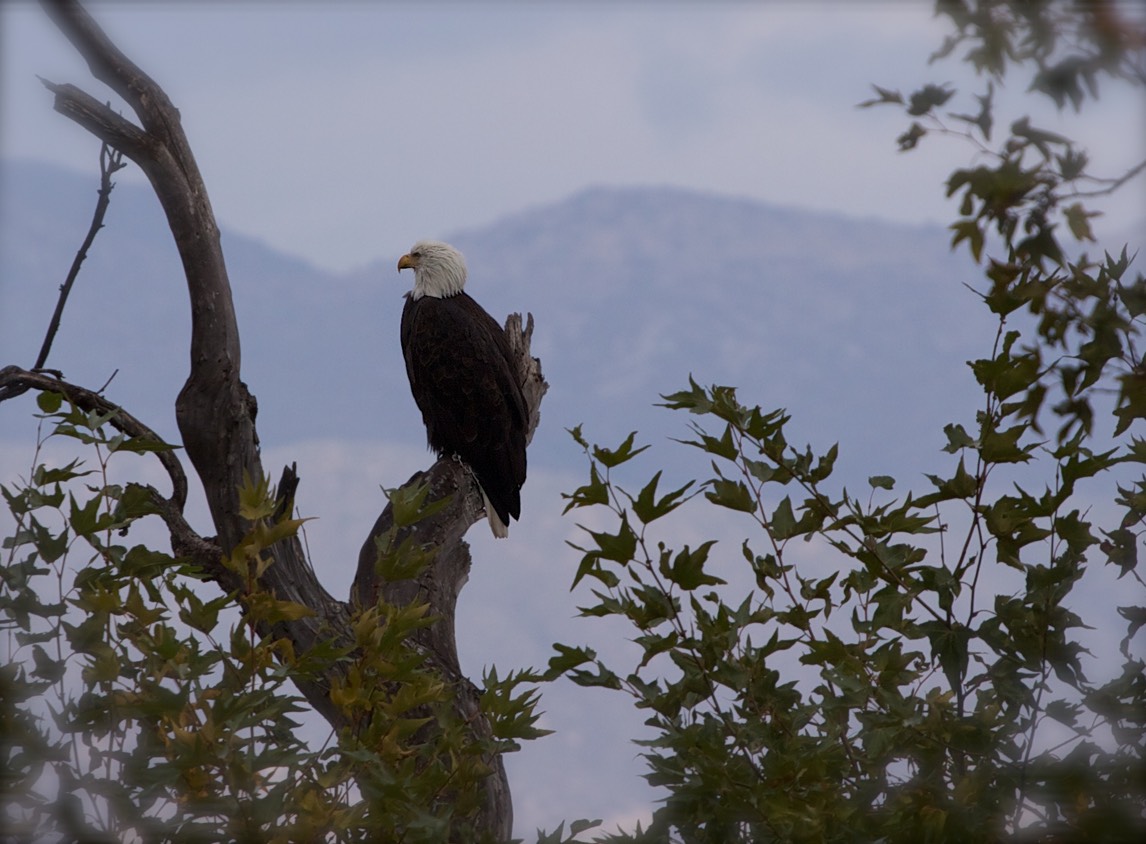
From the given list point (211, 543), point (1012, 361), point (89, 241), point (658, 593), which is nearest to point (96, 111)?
point (89, 241)

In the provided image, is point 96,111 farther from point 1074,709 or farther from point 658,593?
point 1074,709

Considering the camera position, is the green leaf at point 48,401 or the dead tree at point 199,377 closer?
the green leaf at point 48,401

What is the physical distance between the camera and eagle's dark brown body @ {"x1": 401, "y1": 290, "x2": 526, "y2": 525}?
20.7ft

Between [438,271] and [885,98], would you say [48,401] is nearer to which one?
[885,98]

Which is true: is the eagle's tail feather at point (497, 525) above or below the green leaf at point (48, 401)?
above

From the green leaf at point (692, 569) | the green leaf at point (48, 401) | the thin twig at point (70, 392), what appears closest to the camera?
the green leaf at point (692, 569)

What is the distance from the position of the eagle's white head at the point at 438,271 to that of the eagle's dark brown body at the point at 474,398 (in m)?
0.42

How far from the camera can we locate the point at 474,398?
A: 6.32 meters

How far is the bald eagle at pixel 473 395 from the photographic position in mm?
6309

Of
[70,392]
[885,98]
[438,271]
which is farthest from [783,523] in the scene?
[438,271]

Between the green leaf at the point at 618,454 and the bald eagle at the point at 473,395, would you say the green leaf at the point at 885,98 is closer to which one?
the green leaf at the point at 618,454

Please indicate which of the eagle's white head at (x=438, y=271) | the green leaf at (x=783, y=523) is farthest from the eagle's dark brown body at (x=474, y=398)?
the green leaf at (x=783, y=523)

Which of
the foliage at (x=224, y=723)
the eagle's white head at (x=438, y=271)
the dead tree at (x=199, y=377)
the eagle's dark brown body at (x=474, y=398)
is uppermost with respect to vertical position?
the eagle's white head at (x=438, y=271)

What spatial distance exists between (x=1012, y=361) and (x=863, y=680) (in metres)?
0.73
